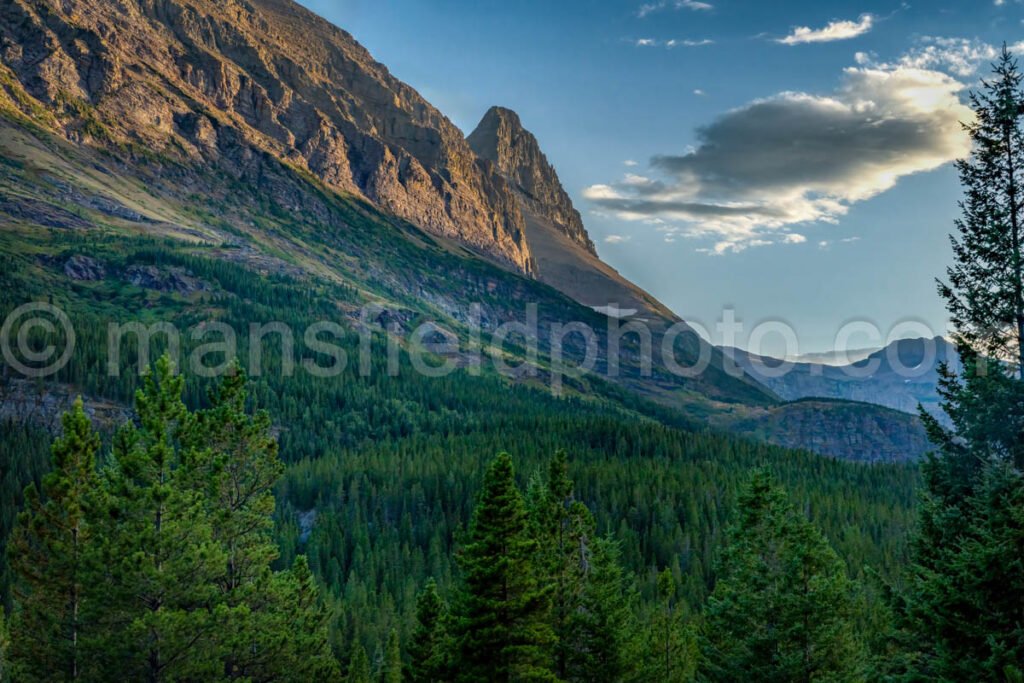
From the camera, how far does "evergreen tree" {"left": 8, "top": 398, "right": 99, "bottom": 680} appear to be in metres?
29.5

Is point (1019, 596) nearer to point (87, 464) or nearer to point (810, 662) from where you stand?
point (810, 662)

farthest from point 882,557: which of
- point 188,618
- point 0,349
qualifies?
point 0,349

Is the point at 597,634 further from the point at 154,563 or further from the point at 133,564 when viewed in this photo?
the point at 133,564

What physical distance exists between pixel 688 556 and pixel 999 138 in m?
121

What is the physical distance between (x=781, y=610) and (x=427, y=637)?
18.2m

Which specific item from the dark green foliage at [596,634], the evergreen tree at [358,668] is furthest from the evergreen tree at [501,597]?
the evergreen tree at [358,668]

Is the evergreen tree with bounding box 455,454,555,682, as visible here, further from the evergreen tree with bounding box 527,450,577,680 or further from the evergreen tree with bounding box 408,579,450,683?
the evergreen tree with bounding box 408,579,450,683

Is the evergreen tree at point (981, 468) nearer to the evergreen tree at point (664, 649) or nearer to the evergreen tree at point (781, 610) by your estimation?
the evergreen tree at point (781, 610)

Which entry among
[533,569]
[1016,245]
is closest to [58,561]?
[533,569]

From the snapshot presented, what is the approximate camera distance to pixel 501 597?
105 ft

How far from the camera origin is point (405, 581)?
120 meters

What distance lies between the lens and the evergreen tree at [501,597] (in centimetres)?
3136

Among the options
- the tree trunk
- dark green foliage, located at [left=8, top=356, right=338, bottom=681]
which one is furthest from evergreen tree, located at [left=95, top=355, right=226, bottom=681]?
the tree trunk

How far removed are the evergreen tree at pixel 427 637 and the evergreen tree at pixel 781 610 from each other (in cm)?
1312
